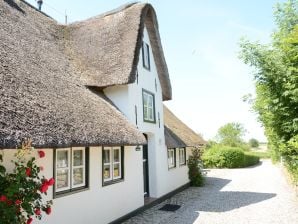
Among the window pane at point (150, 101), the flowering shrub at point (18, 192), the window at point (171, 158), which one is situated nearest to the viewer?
the flowering shrub at point (18, 192)

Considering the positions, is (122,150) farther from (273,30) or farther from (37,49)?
(273,30)

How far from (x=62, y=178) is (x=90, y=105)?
2395mm

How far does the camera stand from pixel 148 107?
14.0 metres

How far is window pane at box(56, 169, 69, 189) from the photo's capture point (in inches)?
318

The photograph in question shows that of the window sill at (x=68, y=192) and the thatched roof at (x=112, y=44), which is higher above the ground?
the thatched roof at (x=112, y=44)

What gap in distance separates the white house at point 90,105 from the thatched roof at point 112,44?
0.04 metres

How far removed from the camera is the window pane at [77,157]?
343 inches

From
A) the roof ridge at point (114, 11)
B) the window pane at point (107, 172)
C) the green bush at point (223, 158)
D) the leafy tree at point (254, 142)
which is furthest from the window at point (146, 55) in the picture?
the leafy tree at point (254, 142)

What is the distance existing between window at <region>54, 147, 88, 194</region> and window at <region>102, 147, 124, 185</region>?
39.9 inches

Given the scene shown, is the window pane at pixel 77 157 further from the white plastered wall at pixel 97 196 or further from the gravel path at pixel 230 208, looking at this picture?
the gravel path at pixel 230 208

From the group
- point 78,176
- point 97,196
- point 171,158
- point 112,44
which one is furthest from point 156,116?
point 78,176

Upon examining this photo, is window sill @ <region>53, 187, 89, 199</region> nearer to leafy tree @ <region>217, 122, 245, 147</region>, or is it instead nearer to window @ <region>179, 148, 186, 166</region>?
window @ <region>179, 148, 186, 166</region>

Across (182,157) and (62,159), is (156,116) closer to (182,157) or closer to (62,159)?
(182,157)

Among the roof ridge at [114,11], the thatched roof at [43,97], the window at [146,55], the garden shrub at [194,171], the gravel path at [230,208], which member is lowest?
the gravel path at [230,208]
